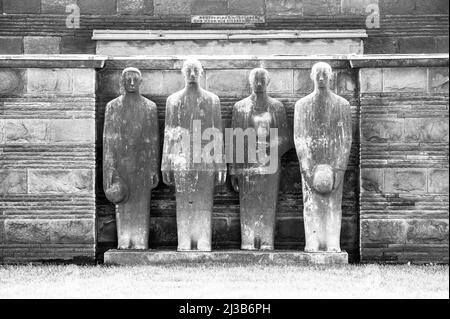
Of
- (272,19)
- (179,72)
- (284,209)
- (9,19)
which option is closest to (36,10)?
(9,19)

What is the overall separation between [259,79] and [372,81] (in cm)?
116

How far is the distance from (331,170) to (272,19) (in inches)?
213

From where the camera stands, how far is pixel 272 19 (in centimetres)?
1638

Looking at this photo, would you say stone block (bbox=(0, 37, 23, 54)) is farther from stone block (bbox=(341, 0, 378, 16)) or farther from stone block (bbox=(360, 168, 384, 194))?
stone block (bbox=(360, 168, 384, 194))

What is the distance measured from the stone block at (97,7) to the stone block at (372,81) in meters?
5.75

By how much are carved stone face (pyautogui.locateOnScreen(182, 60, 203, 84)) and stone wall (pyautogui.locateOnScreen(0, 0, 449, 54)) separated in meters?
4.88

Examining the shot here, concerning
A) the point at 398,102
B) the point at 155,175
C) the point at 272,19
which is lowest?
the point at 155,175

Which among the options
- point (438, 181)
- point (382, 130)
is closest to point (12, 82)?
point (382, 130)

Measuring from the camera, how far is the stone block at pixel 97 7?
16406 millimetres

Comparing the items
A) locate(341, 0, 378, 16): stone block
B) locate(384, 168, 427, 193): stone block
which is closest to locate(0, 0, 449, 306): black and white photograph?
locate(384, 168, 427, 193): stone block

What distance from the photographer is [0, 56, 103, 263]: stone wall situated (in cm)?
1161

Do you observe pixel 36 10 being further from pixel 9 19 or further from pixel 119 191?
pixel 119 191

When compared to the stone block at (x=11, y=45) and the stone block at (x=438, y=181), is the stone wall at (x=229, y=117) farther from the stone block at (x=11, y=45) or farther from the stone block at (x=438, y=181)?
the stone block at (x=11, y=45)

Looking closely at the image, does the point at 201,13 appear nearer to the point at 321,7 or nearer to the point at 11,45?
the point at 321,7
